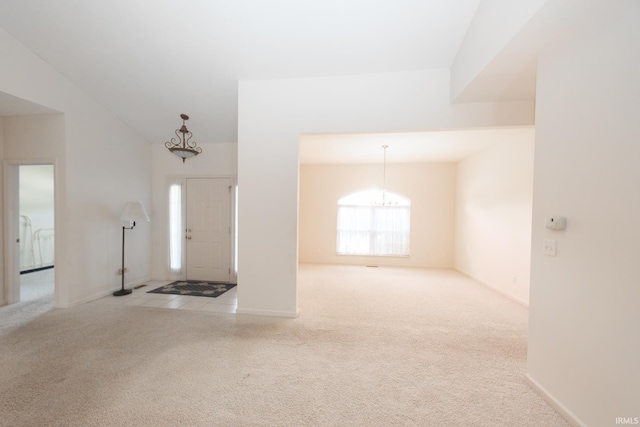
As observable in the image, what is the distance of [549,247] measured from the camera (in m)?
1.93

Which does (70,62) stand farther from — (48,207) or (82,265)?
(48,207)

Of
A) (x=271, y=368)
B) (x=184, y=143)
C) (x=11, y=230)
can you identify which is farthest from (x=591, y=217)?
(x=11, y=230)

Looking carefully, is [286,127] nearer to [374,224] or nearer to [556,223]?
[556,223]

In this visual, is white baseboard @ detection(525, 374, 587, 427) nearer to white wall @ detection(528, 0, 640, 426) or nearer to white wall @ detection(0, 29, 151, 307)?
white wall @ detection(528, 0, 640, 426)

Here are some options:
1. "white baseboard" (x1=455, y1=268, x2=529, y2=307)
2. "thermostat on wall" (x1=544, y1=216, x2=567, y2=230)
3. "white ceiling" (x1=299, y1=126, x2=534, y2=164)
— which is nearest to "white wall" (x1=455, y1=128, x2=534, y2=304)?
"white baseboard" (x1=455, y1=268, x2=529, y2=307)

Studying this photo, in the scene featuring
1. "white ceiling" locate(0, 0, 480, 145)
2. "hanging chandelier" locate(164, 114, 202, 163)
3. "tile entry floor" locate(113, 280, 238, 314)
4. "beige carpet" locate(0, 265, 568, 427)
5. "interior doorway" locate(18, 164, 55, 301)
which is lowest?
"tile entry floor" locate(113, 280, 238, 314)

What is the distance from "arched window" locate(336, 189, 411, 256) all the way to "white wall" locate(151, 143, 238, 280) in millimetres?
3353

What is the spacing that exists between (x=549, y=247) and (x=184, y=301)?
437 cm

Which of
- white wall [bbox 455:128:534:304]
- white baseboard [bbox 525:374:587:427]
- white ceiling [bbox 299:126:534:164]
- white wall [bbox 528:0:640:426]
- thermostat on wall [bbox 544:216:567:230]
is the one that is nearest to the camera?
white wall [bbox 528:0:640:426]

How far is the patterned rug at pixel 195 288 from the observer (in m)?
4.34

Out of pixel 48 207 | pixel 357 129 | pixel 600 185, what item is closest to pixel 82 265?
pixel 48 207

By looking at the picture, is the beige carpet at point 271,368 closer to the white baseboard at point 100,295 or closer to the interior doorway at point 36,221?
the white baseboard at point 100,295

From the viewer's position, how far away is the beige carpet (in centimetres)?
179

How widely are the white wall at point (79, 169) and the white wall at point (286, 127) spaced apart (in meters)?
Result: 2.43
